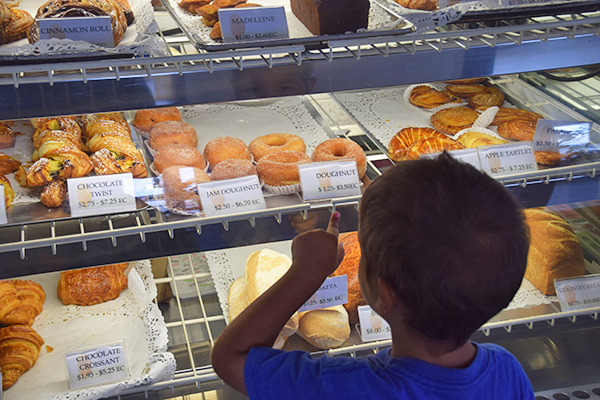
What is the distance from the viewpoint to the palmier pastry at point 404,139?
65.7 inches

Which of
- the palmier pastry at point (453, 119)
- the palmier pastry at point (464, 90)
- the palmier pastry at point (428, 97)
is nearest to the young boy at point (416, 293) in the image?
Result: the palmier pastry at point (453, 119)

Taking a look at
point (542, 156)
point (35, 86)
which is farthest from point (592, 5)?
point (35, 86)

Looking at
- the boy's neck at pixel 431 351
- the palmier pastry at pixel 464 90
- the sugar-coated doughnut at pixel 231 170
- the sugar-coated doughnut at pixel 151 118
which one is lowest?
the boy's neck at pixel 431 351

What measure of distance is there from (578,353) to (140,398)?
1.31m

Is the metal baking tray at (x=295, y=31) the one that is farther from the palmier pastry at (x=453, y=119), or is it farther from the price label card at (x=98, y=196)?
the palmier pastry at (x=453, y=119)

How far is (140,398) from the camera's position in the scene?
1505 millimetres

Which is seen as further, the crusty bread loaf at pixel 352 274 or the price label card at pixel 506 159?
the crusty bread loaf at pixel 352 274

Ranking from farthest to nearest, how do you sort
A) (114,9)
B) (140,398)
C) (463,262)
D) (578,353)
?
(578,353) < (140,398) < (114,9) < (463,262)

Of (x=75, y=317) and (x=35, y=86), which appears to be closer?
(x=35, y=86)

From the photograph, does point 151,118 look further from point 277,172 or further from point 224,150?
point 277,172

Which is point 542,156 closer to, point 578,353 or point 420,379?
point 578,353

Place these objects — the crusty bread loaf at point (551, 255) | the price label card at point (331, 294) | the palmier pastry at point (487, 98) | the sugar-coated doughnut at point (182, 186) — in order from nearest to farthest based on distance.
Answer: the sugar-coated doughnut at point (182, 186) → the price label card at point (331, 294) → the crusty bread loaf at point (551, 255) → the palmier pastry at point (487, 98)

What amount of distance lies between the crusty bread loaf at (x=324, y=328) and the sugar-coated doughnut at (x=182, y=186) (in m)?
0.51

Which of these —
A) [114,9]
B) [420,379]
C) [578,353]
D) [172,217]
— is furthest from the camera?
[578,353]
